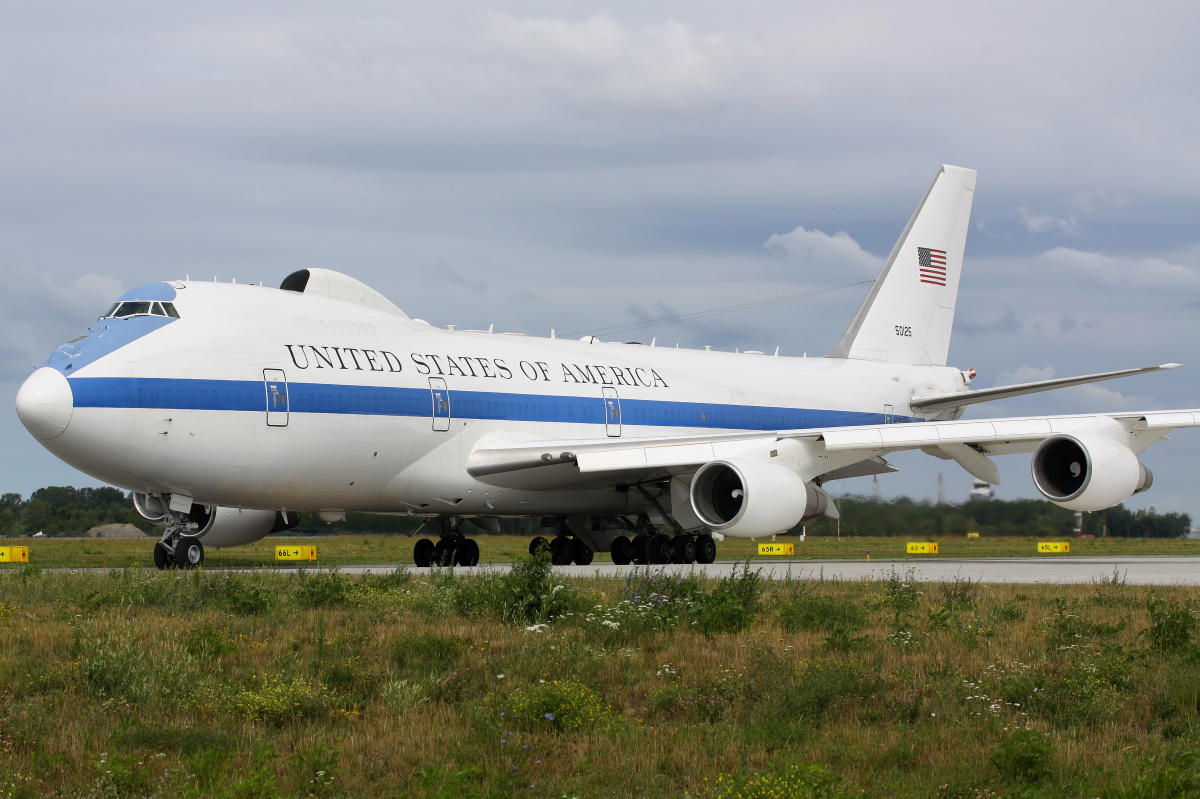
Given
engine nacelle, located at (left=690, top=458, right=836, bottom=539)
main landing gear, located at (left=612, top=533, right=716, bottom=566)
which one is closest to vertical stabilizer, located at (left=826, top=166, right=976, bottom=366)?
main landing gear, located at (left=612, top=533, right=716, bottom=566)

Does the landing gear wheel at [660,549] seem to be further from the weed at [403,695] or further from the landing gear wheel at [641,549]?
the weed at [403,695]

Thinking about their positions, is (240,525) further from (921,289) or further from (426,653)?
(921,289)

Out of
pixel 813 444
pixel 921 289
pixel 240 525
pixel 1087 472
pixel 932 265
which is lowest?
pixel 240 525

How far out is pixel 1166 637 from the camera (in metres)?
10.2

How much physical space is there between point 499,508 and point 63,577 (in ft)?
28.1

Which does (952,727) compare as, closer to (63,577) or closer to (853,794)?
(853,794)

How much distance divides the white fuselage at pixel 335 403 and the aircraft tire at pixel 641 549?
28.2 inches

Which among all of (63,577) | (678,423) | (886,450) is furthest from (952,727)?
(678,423)

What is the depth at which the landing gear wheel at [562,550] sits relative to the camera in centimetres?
2545

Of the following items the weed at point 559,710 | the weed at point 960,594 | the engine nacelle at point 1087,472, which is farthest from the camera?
the engine nacelle at point 1087,472

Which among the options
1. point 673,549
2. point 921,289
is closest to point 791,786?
point 673,549

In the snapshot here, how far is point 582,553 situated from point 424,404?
7027 millimetres

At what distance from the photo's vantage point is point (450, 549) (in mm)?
23734

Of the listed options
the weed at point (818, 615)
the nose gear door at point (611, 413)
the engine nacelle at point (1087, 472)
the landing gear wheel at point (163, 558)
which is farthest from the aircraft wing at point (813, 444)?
the weed at point (818, 615)
